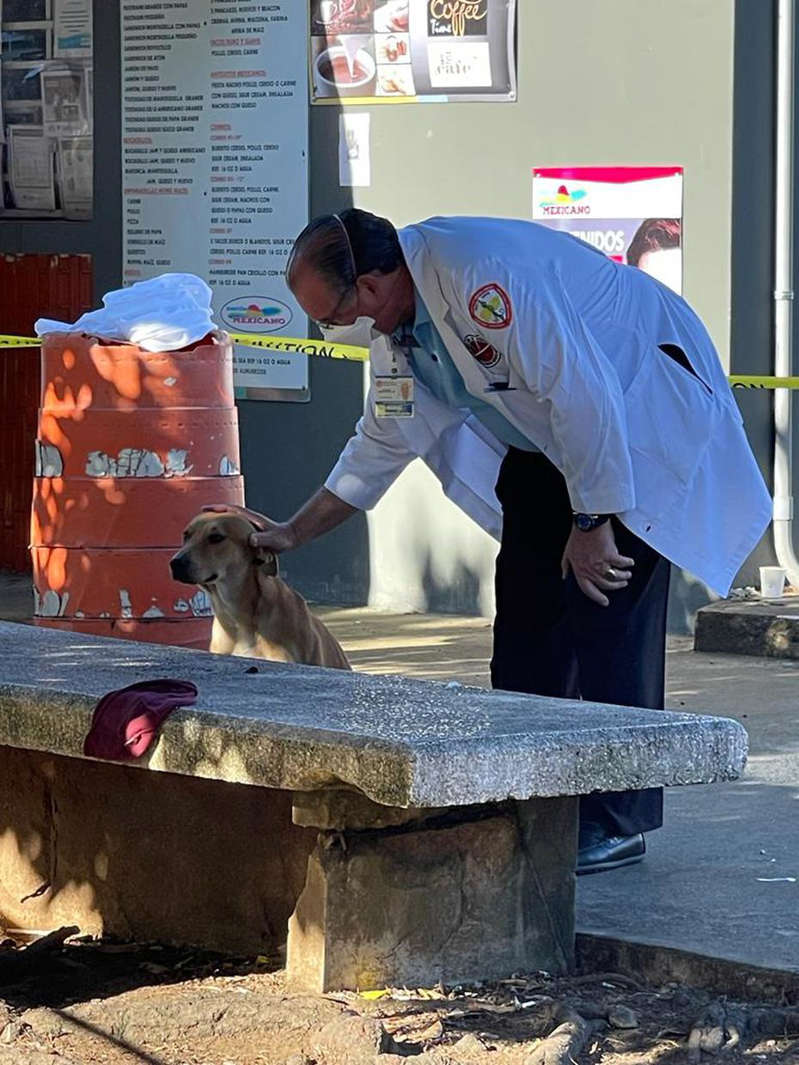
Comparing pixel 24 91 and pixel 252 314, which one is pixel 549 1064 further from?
pixel 24 91

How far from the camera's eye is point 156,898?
4883mm

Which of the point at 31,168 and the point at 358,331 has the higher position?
the point at 31,168

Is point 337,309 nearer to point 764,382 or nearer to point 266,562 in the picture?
point 266,562

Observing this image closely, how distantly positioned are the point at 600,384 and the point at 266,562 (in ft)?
6.91

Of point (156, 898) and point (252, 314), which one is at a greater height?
point (252, 314)

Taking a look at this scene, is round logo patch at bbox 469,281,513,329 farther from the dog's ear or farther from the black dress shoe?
Result: the dog's ear

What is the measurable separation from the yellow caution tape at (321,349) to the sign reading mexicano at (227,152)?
0.74 feet

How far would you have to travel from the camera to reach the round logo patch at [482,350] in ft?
15.0

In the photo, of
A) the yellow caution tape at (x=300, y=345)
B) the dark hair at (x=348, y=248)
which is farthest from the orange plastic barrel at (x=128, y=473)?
the dark hair at (x=348, y=248)

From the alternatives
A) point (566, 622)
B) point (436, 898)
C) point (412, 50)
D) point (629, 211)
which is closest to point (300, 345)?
point (412, 50)

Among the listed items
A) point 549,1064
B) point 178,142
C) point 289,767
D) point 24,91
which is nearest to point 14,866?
point 289,767

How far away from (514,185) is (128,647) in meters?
4.66

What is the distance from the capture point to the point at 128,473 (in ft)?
22.6

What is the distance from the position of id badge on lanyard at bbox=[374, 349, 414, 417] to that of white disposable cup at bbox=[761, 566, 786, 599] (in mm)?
4156
